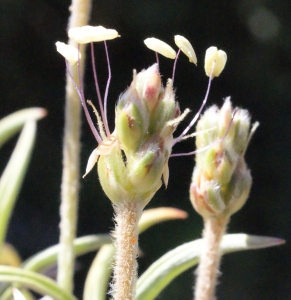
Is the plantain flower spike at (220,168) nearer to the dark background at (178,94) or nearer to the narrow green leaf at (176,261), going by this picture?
the narrow green leaf at (176,261)

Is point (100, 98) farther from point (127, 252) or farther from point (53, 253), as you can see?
point (53, 253)

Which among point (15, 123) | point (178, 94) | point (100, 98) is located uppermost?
point (178, 94)

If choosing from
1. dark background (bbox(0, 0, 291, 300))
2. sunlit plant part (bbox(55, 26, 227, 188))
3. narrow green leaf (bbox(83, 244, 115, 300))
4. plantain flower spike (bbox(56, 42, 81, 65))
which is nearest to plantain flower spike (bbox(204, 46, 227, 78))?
sunlit plant part (bbox(55, 26, 227, 188))

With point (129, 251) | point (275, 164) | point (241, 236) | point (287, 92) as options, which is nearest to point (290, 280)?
point (275, 164)

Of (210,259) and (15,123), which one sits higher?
(15,123)

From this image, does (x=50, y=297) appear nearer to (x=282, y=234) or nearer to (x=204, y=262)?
(x=204, y=262)

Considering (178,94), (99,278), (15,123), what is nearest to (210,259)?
(99,278)

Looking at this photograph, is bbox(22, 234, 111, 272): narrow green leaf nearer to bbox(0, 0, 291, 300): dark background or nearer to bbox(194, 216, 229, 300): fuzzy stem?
bbox(194, 216, 229, 300): fuzzy stem
